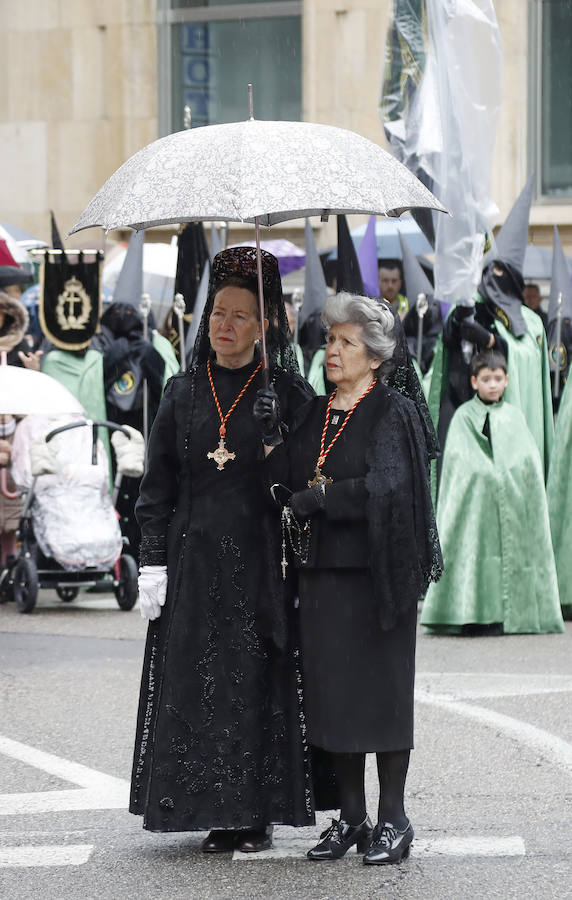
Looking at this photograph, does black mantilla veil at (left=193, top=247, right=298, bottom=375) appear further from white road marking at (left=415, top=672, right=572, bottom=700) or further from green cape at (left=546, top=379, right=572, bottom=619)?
green cape at (left=546, top=379, right=572, bottom=619)

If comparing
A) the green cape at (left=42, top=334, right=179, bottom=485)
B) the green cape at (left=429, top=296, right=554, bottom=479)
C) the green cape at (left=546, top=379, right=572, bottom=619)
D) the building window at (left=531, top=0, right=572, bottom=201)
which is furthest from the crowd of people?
the building window at (left=531, top=0, right=572, bottom=201)

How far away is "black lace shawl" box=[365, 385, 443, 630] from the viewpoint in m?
5.42

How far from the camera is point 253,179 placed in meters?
5.24

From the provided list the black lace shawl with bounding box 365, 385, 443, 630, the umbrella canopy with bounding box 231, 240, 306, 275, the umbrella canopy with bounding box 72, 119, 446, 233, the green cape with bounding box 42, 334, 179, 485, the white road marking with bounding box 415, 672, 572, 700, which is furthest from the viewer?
the umbrella canopy with bounding box 231, 240, 306, 275

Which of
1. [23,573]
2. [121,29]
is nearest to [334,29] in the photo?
[121,29]

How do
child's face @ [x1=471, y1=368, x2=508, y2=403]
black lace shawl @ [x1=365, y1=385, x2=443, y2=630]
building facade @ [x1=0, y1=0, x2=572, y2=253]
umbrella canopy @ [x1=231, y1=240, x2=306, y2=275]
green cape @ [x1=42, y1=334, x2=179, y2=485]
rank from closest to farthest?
black lace shawl @ [x1=365, y1=385, x2=443, y2=630], child's face @ [x1=471, y1=368, x2=508, y2=403], green cape @ [x1=42, y1=334, x2=179, y2=485], umbrella canopy @ [x1=231, y1=240, x2=306, y2=275], building facade @ [x1=0, y1=0, x2=572, y2=253]

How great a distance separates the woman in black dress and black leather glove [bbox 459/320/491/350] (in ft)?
19.3

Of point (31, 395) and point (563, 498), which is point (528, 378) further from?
point (31, 395)

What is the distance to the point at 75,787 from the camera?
661 centimetres

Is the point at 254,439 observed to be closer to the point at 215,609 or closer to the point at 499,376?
the point at 215,609

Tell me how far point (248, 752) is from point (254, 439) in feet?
2.96

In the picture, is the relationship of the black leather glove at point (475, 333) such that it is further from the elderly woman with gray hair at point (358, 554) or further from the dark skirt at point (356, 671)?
the dark skirt at point (356, 671)

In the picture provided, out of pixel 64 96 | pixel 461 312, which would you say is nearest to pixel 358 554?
pixel 461 312

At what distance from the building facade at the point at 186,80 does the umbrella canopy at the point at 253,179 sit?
47.2ft
